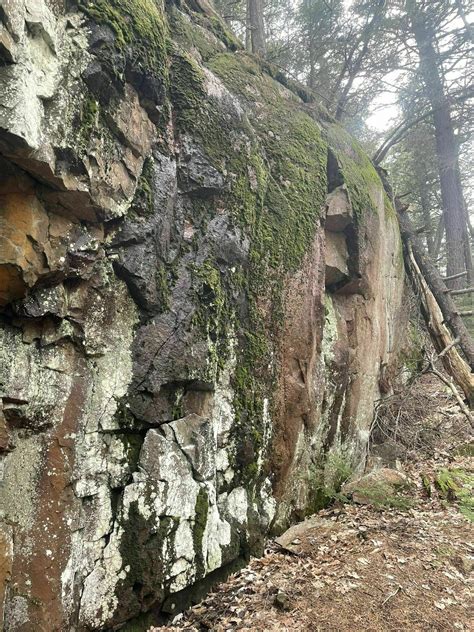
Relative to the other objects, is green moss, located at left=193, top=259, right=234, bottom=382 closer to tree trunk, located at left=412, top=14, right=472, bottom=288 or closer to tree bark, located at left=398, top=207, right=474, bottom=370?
tree bark, located at left=398, top=207, right=474, bottom=370

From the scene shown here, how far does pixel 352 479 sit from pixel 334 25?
9932 mm

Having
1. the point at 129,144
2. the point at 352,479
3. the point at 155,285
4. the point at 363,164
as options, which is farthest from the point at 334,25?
the point at 352,479

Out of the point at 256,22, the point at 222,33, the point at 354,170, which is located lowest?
the point at 354,170

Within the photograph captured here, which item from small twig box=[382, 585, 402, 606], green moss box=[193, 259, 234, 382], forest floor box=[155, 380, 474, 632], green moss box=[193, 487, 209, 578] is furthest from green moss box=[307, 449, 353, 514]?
green moss box=[193, 259, 234, 382]

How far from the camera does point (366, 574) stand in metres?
3.97

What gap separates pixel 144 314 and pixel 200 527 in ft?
Result: 6.70

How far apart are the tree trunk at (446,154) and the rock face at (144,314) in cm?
686

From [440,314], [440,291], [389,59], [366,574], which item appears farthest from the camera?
[389,59]

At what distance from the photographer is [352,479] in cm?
588

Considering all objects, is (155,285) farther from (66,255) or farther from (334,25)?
(334,25)

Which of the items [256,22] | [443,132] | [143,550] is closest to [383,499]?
[143,550]

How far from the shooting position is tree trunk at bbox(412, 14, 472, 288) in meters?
10.0

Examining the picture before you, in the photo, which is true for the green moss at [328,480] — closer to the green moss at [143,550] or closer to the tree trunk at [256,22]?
the green moss at [143,550]

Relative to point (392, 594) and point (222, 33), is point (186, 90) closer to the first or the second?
point (222, 33)
